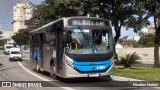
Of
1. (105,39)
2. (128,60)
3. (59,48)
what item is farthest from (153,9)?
(59,48)

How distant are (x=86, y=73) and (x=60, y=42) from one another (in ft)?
6.83

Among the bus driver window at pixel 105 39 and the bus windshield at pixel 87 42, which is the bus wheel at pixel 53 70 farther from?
the bus driver window at pixel 105 39

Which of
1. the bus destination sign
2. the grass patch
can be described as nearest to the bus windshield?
the bus destination sign

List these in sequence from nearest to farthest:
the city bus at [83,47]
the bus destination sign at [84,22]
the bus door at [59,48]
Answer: the city bus at [83,47]
the bus destination sign at [84,22]
the bus door at [59,48]

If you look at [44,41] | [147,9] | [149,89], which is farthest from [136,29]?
[149,89]

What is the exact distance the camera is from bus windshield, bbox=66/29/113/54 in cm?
1791

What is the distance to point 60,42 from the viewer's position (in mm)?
18703

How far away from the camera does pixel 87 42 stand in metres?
18.0

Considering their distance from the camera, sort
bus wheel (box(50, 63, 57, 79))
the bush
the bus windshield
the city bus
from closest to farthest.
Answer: the city bus
the bus windshield
bus wheel (box(50, 63, 57, 79))
the bush

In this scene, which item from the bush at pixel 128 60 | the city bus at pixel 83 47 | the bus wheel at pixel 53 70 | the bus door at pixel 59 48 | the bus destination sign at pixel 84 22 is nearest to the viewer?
the city bus at pixel 83 47

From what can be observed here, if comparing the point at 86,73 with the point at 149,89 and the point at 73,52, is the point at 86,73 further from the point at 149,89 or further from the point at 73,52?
the point at 149,89

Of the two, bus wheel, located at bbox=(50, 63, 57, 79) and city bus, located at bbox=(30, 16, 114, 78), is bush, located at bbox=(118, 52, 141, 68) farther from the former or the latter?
city bus, located at bbox=(30, 16, 114, 78)

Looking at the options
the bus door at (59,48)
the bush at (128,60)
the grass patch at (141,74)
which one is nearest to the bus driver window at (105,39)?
the bus door at (59,48)

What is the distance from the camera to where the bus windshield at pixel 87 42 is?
58.7 feet
